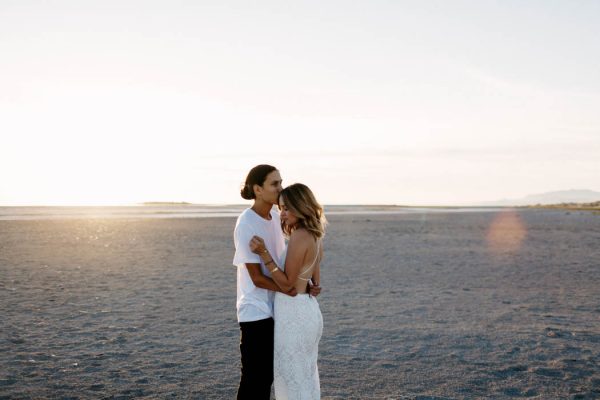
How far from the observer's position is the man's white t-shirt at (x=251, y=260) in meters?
4.47

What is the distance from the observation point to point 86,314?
1070 centimetres

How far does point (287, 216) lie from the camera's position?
457 cm

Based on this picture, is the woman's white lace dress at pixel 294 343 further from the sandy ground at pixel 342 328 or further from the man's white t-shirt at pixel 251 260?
the sandy ground at pixel 342 328

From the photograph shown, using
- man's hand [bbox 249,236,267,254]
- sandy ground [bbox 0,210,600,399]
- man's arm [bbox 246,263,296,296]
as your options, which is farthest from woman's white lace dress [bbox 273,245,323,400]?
sandy ground [bbox 0,210,600,399]

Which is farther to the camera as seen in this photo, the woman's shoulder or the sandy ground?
the sandy ground

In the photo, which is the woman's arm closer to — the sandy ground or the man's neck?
the man's neck

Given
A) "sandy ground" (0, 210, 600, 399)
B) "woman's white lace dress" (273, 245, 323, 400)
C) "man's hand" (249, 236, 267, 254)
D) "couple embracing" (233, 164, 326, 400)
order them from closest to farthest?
"man's hand" (249, 236, 267, 254)
"couple embracing" (233, 164, 326, 400)
"woman's white lace dress" (273, 245, 323, 400)
"sandy ground" (0, 210, 600, 399)

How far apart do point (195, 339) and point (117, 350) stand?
1.21 m

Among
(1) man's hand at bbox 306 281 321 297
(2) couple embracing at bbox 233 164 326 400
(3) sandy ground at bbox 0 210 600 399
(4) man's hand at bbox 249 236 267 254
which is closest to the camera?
(4) man's hand at bbox 249 236 267 254

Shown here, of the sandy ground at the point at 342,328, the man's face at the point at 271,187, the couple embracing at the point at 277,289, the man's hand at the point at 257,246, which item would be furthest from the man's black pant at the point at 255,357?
the sandy ground at the point at 342,328

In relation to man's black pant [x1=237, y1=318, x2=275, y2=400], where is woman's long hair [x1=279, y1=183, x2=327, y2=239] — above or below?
above

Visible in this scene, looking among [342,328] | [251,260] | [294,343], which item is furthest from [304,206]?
[342,328]

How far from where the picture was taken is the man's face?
15.0ft

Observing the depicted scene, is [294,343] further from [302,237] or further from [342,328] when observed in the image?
[342,328]
